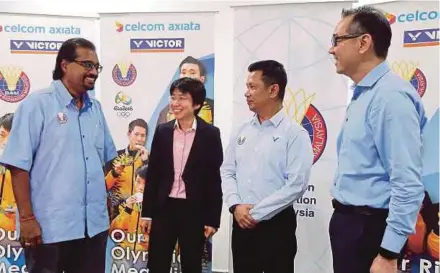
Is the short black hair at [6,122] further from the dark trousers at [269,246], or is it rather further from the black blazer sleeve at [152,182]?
the dark trousers at [269,246]

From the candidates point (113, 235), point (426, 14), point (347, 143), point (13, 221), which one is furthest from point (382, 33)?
point (13, 221)

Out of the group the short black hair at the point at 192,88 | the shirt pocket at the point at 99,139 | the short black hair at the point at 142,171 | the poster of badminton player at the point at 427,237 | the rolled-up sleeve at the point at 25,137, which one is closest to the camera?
the rolled-up sleeve at the point at 25,137

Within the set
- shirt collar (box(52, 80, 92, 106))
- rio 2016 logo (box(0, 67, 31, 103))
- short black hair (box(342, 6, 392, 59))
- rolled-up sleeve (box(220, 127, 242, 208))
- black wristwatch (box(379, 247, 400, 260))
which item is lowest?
black wristwatch (box(379, 247, 400, 260))

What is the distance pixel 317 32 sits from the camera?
116 inches

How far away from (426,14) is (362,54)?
1311 mm

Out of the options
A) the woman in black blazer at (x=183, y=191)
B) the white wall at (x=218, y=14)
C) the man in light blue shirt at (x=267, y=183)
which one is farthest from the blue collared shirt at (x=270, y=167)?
the white wall at (x=218, y=14)

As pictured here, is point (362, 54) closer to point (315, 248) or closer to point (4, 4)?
point (315, 248)

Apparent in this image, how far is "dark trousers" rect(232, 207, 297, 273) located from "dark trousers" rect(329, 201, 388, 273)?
2.08ft

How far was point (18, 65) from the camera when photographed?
3316 mm

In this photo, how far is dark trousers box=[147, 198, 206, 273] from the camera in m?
2.70

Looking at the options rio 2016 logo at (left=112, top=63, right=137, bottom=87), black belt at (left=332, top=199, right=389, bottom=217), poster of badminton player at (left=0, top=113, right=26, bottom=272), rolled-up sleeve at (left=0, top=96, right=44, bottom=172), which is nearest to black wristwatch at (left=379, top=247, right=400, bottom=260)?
black belt at (left=332, top=199, right=389, bottom=217)

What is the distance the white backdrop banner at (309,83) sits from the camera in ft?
9.63

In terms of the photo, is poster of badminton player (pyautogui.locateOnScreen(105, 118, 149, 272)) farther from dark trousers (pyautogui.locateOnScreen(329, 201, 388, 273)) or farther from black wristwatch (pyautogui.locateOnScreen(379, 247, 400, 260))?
black wristwatch (pyautogui.locateOnScreen(379, 247, 400, 260))

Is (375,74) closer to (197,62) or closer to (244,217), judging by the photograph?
(244,217)
